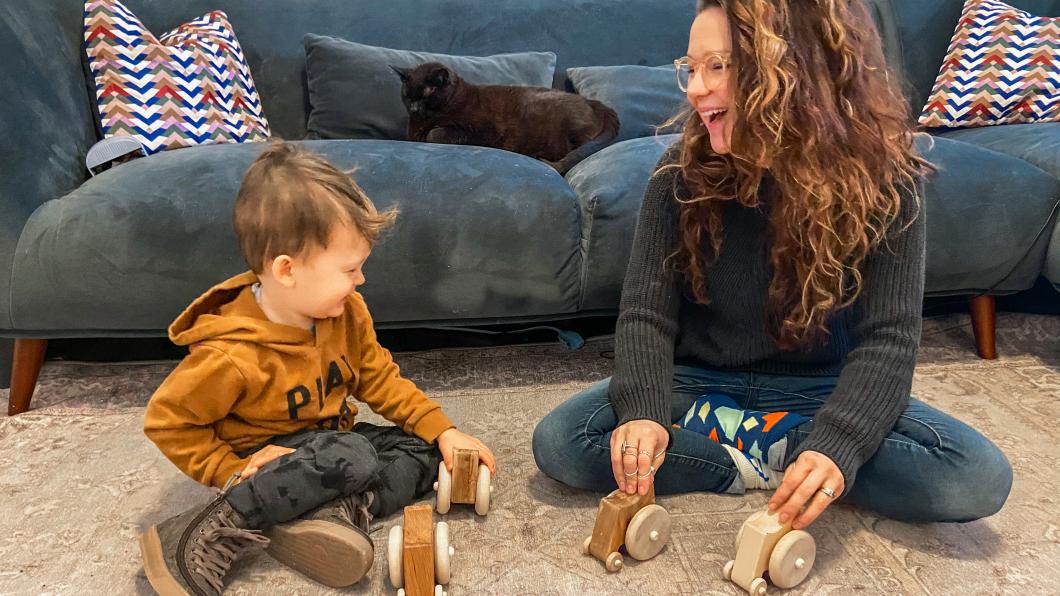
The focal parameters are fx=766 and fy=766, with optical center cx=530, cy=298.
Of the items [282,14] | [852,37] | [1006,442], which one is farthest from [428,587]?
[282,14]

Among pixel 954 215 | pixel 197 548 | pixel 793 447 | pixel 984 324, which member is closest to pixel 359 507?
pixel 197 548

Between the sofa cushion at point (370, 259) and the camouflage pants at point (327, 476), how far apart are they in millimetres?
382

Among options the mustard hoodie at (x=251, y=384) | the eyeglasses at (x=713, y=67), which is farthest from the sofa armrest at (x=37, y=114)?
the eyeglasses at (x=713, y=67)

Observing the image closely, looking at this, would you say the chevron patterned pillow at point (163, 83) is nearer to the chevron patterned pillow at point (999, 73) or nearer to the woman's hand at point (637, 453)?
the woman's hand at point (637, 453)

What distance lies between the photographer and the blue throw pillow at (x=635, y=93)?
182 centimetres

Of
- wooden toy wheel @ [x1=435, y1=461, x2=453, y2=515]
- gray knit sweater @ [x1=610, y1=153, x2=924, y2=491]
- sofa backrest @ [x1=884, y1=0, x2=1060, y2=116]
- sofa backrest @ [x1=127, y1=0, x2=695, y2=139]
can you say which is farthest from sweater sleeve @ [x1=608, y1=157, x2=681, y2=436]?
sofa backrest @ [x1=884, y1=0, x2=1060, y2=116]

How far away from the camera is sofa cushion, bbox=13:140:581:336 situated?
4.20 ft

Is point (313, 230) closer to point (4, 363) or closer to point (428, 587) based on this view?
point (428, 587)

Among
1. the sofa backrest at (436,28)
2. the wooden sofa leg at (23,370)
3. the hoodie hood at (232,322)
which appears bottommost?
the wooden sofa leg at (23,370)

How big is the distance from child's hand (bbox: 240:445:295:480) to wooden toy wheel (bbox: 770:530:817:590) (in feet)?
1.92

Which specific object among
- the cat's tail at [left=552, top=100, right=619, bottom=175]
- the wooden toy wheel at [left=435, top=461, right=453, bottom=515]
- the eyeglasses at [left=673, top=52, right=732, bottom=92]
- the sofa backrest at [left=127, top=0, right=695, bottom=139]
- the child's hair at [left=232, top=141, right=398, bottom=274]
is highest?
the eyeglasses at [left=673, top=52, right=732, bottom=92]

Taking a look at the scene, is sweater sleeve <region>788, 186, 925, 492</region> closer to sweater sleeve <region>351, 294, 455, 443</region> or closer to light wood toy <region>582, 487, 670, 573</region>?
light wood toy <region>582, 487, 670, 573</region>

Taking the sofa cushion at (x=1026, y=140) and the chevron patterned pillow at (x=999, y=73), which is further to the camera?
the chevron patterned pillow at (x=999, y=73)

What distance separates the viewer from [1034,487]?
1.11 m
